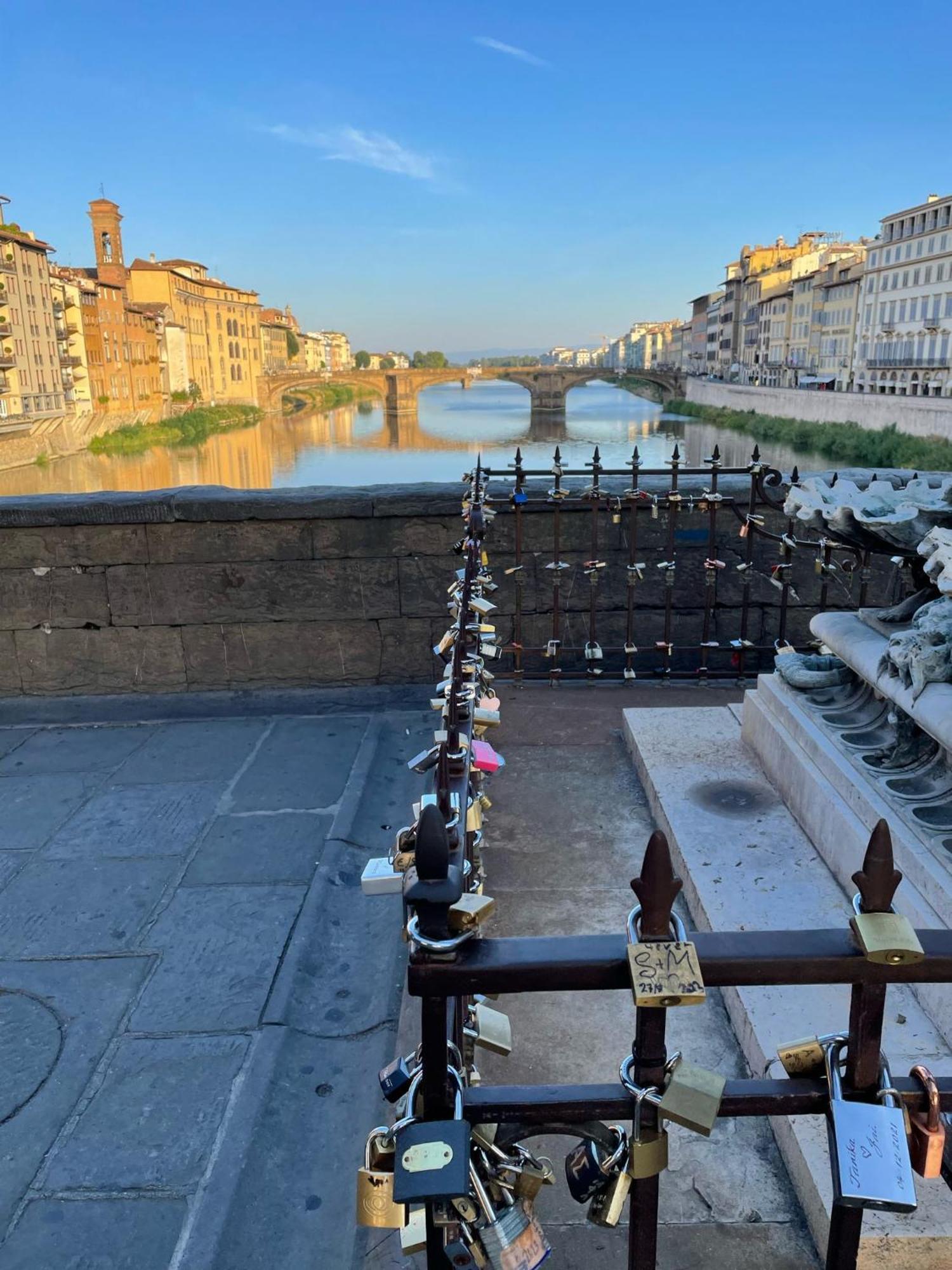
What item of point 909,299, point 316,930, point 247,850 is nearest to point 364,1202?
point 316,930

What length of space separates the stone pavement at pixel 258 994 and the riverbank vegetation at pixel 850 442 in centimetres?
2568

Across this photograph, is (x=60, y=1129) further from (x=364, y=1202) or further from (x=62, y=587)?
(x=62, y=587)

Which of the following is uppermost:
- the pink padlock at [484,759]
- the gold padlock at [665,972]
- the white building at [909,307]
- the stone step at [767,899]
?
the white building at [909,307]

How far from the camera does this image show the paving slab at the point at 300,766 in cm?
439

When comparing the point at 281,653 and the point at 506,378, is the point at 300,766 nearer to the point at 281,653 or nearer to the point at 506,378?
the point at 281,653

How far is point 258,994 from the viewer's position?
116 inches

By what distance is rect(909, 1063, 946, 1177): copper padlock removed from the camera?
119 cm

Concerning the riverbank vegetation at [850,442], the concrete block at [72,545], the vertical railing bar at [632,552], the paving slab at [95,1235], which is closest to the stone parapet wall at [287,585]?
the concrete block at [72,545]

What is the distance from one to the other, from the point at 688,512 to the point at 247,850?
334 cm

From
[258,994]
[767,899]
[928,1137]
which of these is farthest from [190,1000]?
[928,1137]

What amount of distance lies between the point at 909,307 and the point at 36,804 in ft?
205

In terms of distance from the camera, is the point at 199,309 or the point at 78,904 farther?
the point at 199,309

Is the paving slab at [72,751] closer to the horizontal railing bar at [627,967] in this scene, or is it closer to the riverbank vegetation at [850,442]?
the horizontal railing bar at [627,967]

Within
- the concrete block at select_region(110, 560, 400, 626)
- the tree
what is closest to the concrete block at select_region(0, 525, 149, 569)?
the concrete block at select_region(110, 560, 400, 626)
